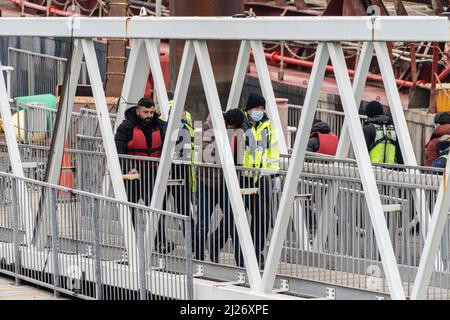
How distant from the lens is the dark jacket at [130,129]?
52.2 feet

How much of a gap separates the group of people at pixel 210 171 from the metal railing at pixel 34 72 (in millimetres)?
14370

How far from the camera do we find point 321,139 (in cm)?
1881

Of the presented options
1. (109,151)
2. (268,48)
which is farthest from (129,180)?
(268,48)

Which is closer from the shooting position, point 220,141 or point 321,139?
point 220,141

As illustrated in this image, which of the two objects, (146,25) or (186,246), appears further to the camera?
(146,25)

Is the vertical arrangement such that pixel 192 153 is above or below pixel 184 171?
above

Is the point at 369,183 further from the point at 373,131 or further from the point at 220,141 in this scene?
the point at 373,131

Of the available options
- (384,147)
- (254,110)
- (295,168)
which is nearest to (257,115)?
(254,110)

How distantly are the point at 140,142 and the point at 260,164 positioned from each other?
1761 millimetres

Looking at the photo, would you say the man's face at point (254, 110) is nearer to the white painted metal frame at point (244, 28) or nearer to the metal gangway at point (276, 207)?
the metal gangway at point (276, 207)

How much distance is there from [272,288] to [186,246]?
1.04 metres

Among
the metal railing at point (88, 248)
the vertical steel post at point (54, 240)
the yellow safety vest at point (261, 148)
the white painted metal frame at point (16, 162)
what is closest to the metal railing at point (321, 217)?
the yellow safety vest at point (261, 148)

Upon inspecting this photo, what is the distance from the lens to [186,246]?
42.5 ft

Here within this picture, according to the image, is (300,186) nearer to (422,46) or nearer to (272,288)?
(272,288)
